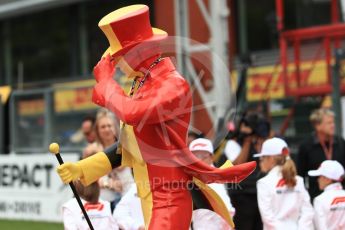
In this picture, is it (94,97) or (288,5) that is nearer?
(94,97)

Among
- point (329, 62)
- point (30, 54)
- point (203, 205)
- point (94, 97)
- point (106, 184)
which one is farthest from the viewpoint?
point (30, 54)

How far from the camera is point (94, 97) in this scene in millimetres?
4625

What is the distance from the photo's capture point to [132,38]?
4758 millimetres

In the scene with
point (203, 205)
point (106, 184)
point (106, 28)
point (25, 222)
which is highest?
point (106, 28)

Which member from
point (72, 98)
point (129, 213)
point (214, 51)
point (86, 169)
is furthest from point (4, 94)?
point (86, 169)

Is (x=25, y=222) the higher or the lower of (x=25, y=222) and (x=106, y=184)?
the lower

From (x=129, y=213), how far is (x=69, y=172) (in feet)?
7.13

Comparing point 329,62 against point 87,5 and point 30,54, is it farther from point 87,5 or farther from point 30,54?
point 30,54

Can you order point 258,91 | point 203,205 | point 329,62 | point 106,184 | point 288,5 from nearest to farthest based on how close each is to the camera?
point 203,205, point 106,184, point 329,62, point 258,91, point 288,5

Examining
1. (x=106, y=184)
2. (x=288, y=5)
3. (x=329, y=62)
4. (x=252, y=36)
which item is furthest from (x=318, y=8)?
(x=106, y=184)

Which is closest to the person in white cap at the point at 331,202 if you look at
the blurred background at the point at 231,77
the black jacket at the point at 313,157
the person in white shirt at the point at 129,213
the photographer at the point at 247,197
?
the photographer at the point at 247,197

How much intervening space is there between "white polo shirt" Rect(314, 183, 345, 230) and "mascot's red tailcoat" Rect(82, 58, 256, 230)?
8.06ft

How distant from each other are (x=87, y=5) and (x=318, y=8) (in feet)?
24.4

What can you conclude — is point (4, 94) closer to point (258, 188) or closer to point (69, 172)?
point (258, 188)
